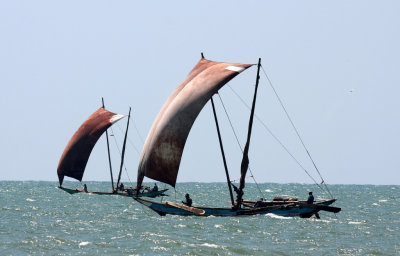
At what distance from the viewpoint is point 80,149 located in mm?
65188

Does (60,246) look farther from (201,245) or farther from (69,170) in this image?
(69,170)

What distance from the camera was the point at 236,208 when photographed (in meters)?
40.0

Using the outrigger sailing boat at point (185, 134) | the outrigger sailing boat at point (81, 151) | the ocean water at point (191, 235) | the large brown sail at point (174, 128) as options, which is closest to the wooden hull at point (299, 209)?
the outrigger sailing boat at point (185, 134)

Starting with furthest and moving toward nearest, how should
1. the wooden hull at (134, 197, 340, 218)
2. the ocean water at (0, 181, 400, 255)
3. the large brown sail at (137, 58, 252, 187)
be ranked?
the wooden hull at (134, 197, 340, 218) → the large brown sail at (137, 58, 252, 187) → the ocean water at (0, 181, 400, 255)

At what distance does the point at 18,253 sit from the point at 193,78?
652 inches

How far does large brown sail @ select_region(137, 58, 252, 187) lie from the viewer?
38500mm

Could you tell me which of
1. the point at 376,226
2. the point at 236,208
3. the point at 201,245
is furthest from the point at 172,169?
the point at 376,226

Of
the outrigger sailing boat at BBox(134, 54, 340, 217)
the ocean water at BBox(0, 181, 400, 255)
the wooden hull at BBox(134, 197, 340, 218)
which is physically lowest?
the ocean water at BBox(0, 181, 400, 255)

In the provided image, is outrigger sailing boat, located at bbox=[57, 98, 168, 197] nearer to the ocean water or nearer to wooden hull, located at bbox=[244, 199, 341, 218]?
the ocean water

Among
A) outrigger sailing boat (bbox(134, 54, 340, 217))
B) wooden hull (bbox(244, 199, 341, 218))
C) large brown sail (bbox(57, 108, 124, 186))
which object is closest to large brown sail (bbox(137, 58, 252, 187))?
outrigger sailing boat (bbox(134, 54, 340, 217))

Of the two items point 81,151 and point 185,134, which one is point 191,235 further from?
point 81,151

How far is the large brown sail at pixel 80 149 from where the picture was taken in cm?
6531

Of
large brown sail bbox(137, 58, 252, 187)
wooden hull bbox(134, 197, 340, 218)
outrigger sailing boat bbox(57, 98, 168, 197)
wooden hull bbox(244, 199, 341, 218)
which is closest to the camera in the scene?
large brown sail bbox(137, 58, 252, 187)

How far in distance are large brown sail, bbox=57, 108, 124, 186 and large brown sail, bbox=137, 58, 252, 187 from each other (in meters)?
26.2
